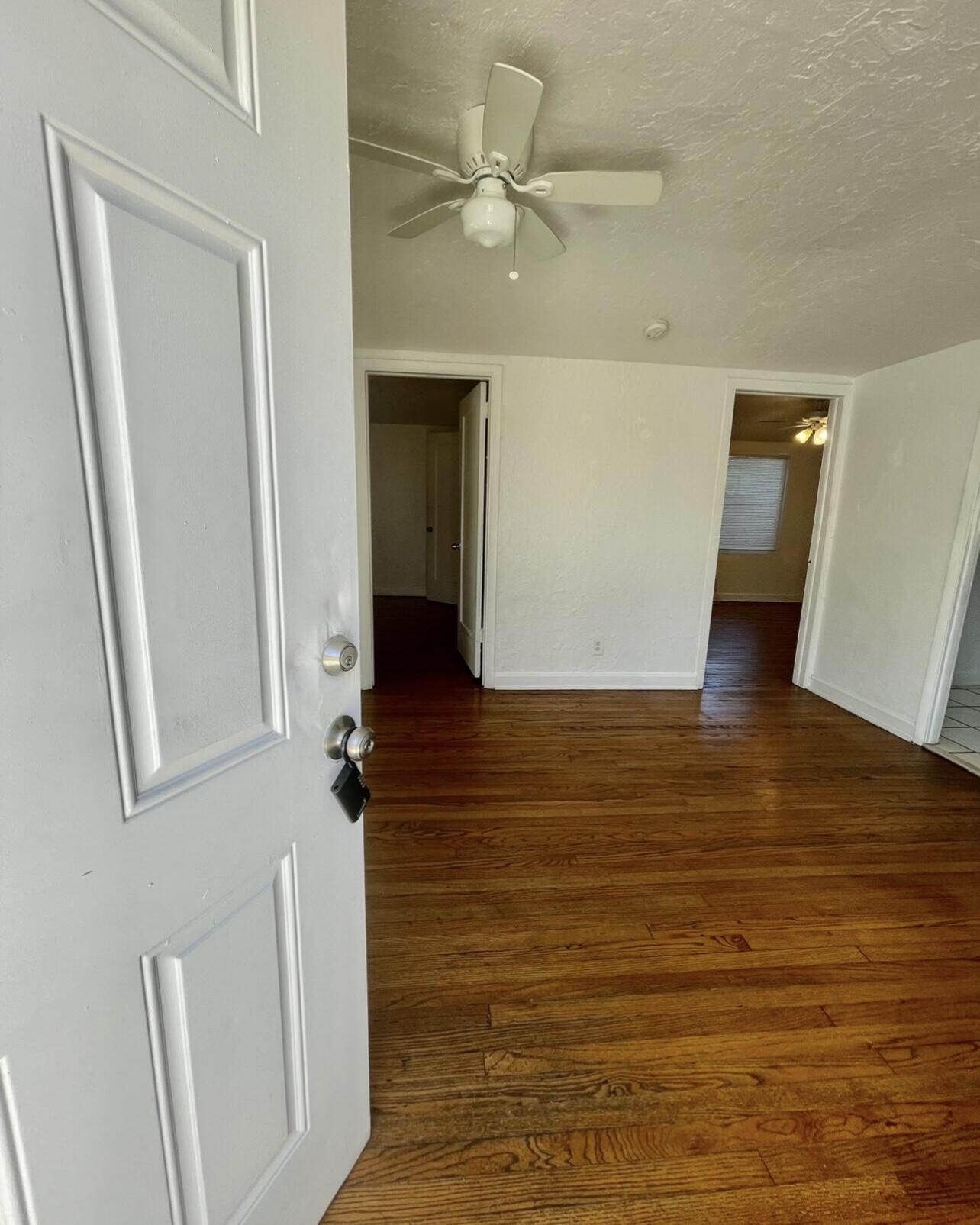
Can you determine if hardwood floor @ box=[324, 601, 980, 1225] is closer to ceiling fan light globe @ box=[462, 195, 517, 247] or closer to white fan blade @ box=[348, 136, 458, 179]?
ceiling fan light globe @ box=[462, 195, 517, 247]

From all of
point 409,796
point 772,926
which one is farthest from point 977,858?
point 409,796

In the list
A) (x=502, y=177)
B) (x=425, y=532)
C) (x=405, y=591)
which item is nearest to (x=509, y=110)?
(x=502, y=177)

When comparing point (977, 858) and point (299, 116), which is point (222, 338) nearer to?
point (299, 116)

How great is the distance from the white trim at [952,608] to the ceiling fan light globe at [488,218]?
272 cm

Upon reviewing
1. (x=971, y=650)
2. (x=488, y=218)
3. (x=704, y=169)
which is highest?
(x=704, y=169)

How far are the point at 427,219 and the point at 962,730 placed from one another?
4.08 meters

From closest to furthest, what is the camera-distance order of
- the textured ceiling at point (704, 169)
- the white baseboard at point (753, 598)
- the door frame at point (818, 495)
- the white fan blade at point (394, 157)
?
the textured ceiling at point (704, 169)
the white fan blade at point (394, 157)
the door frame at point (818, 495)
the white baseboard at point (753, 598)

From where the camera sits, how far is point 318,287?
28.6 inches

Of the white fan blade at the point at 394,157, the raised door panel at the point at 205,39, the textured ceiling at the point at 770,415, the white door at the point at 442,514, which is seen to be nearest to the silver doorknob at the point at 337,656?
the raised door panel at the point at 205,39

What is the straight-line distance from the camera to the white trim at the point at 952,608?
9.32ft

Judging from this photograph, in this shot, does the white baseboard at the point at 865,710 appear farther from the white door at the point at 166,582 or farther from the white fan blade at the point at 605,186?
the white door at the point at 166,582

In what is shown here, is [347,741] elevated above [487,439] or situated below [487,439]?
below

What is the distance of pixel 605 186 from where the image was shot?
1688 mm

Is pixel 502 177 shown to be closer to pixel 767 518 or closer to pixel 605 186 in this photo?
pixel 605 186
